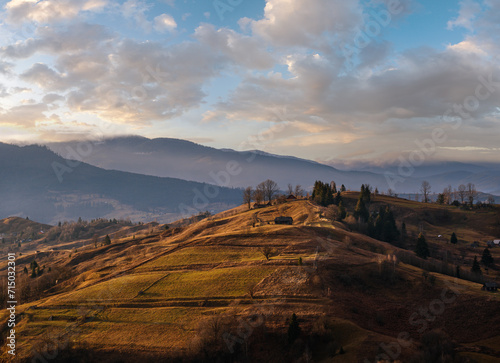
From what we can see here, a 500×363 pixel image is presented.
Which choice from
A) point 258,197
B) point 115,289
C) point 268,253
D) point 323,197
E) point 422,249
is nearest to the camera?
point 115,289

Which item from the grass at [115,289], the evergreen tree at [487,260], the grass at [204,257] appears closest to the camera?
the grass at [115,289]

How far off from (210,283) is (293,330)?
25104 millimetres

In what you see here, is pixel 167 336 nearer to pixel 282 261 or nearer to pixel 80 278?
pixel 282 261

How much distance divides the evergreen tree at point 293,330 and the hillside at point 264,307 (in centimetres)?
100

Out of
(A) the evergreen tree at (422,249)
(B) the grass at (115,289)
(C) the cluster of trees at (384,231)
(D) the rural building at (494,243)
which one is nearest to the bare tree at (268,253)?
(B) the grass at (115,289)

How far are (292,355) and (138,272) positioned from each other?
52.3 meters

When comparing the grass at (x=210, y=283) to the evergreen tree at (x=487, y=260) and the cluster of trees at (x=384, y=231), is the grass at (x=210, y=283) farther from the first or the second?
the evergreen tree at (x=487, y=260)

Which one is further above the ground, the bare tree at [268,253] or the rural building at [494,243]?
the bare tree at [268,253]

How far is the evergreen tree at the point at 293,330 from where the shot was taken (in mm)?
50406

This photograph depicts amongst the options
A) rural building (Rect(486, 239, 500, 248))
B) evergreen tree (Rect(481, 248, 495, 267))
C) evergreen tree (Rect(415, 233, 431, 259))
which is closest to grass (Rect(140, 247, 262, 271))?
evergreen tree (Rect(415, 233, 431, 259))

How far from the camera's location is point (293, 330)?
50656mm

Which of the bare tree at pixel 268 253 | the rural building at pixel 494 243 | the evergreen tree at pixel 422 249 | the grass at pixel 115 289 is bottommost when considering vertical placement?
the grass at pixel 115 289

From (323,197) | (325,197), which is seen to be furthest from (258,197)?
(325,197)

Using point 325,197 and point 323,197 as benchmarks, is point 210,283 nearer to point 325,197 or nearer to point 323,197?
point 325,197
